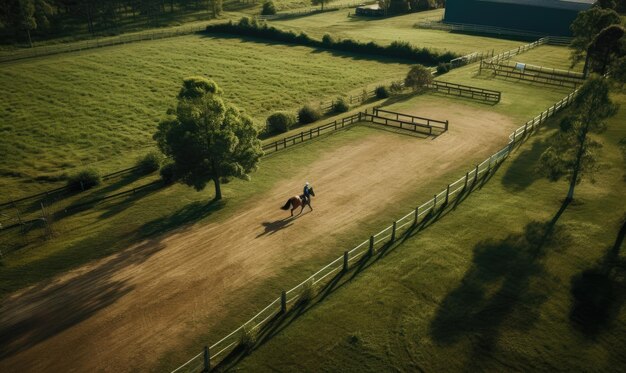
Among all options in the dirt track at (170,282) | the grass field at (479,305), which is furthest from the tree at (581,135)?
the dirt track at (170,282)

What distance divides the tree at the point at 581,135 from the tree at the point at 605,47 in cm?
2443

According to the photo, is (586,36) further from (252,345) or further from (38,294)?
(38,294)

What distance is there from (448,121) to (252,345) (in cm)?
3026

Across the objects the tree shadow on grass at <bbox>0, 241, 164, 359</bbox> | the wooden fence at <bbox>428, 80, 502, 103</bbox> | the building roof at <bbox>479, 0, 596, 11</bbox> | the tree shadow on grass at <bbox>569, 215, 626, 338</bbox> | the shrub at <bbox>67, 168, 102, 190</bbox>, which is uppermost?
the building roof at <bbox>479, 0, 596, 11</bbox>

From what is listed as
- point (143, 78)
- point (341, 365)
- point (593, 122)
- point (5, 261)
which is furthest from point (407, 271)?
point (143, 78)

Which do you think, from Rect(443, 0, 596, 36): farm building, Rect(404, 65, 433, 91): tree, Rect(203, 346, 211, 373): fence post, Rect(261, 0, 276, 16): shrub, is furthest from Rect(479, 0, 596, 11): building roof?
Rect(203, 346, 211, 373): fence post

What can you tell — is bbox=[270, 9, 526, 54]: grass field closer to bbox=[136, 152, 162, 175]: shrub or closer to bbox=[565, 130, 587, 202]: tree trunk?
bbox=[565, 130, 587, 202]: tree trunk

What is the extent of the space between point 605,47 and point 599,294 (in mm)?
34963

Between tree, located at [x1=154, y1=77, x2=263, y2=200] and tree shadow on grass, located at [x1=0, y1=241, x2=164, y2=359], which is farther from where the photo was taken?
tree, located at [x1=154, y1=77, x2=263, y2=200]

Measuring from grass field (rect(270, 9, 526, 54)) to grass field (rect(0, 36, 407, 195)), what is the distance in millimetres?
12858

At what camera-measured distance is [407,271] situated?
2098 centimetres

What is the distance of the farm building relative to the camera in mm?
76812

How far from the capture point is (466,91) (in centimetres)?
4888

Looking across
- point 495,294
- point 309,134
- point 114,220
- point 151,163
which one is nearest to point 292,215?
point 114,220
